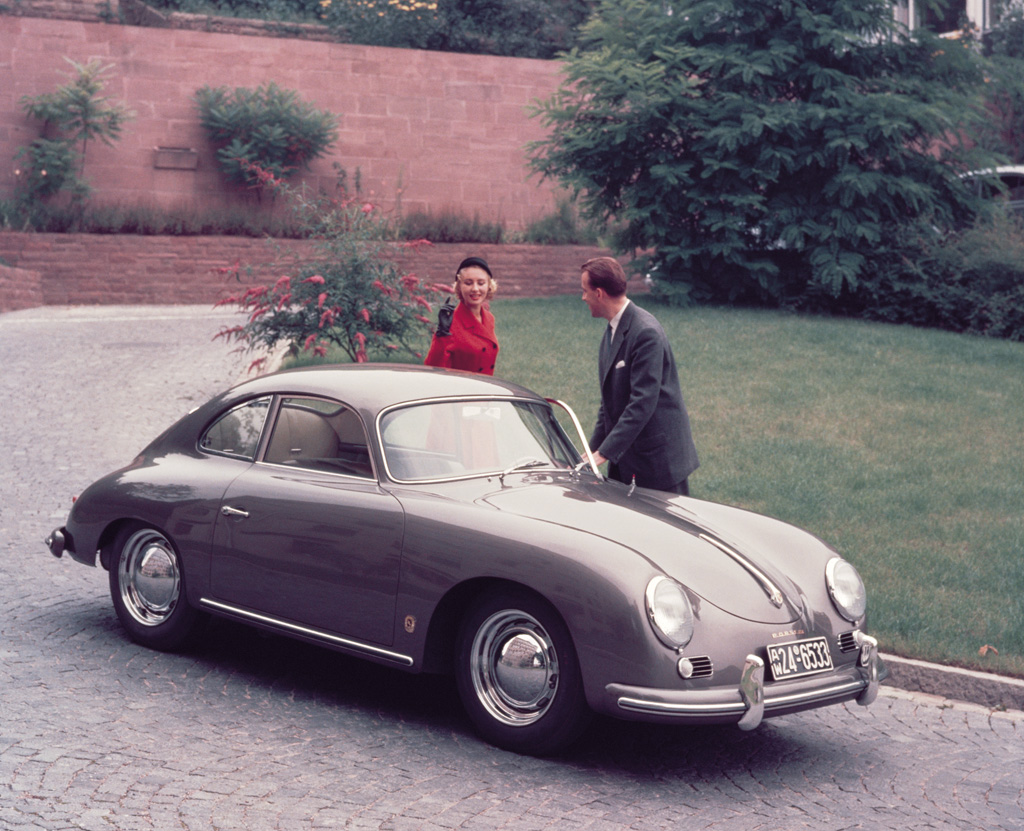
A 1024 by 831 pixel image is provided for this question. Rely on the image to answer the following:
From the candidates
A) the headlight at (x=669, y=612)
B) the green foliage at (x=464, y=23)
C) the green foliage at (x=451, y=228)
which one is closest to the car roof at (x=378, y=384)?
the headlight at (x=669, y=612)

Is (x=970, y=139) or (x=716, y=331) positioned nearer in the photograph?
(x=716, y=331)

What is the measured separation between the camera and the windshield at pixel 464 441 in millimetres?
5375

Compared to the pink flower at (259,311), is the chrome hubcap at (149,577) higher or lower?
lower

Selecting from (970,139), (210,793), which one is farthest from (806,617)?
(970,139)

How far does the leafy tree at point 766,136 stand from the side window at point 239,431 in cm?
1347

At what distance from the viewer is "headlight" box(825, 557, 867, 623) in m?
4.99

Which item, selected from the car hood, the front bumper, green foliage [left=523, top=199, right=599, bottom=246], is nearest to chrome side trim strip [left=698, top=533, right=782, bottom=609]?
the car hood

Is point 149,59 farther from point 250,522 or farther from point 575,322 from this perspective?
point 250,522

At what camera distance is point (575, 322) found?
1736 centimetres

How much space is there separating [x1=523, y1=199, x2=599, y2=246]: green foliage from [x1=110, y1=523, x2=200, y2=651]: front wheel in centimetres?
1839

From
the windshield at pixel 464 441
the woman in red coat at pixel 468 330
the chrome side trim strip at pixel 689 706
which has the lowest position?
the chrome side trim strip at pixel 689 706

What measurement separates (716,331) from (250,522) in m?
11.7

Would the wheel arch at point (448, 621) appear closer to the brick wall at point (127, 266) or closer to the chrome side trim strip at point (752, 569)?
the chrome side trim strip at point (752, 569)

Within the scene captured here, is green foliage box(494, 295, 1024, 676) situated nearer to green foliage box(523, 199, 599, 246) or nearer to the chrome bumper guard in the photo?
the chrome bumper guard
